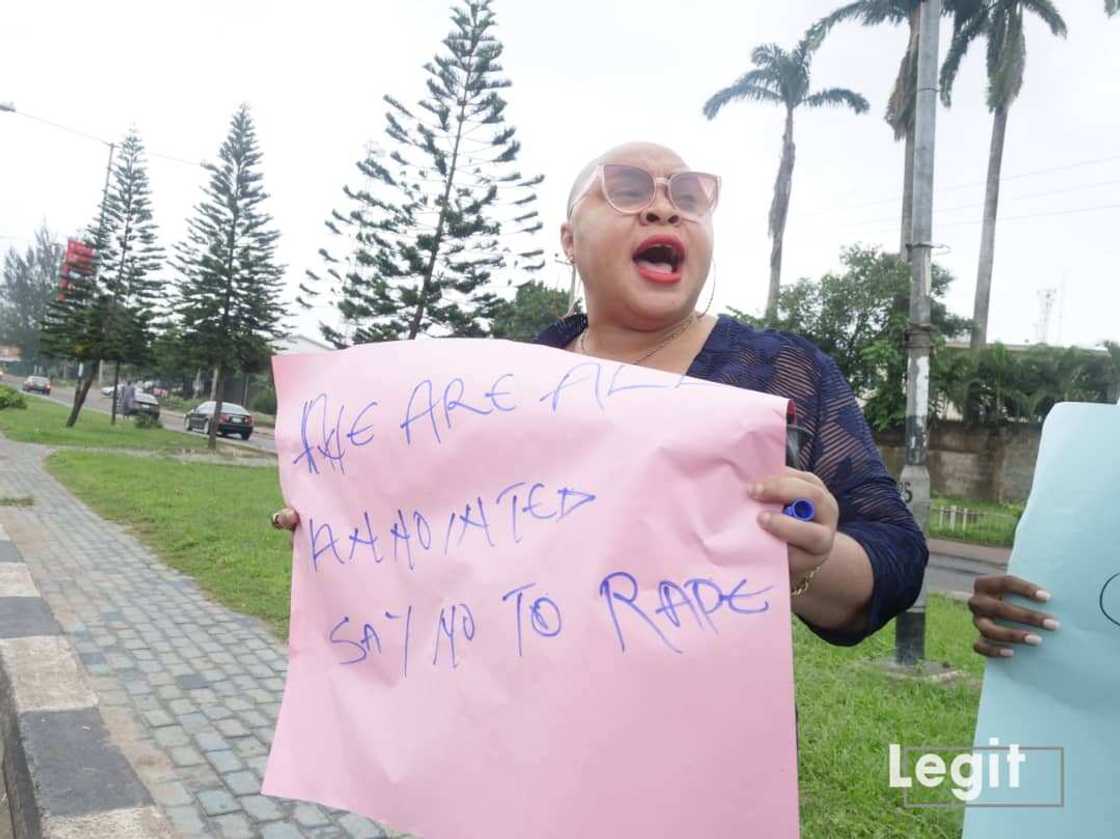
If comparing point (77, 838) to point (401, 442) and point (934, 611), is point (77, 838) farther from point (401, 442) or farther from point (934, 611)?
point (934, 611)

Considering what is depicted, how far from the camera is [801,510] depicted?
102 cm

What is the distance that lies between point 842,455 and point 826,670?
4086 mm

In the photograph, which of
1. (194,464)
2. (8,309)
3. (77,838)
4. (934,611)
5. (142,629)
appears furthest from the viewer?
(8,309)

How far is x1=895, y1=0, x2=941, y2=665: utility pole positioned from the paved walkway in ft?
13.0

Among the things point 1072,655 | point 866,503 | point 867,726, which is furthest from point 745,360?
point 867,726

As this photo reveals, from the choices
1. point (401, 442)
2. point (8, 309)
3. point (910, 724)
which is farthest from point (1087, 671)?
point (8, 309)

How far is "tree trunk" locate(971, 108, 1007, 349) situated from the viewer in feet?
77.7

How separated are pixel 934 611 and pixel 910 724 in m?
4.53

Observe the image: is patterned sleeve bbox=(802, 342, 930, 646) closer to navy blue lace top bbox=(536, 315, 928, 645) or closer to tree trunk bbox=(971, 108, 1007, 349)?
navy blue lace top bbox=(536, 315, 928, 645)

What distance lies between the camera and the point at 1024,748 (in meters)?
1.23

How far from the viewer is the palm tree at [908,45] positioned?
2308 centimetres

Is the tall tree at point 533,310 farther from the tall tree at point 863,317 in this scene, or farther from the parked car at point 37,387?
the parked car at point 37,387

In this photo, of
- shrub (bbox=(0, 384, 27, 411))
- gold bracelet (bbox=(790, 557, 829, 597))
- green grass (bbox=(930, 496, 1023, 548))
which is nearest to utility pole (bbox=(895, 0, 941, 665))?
gold bracelet (bbox=(790, 557, 829, 597))

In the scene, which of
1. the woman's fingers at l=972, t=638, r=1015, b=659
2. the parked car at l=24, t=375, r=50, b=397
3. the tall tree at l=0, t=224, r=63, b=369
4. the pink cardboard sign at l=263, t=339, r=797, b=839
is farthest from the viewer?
the tall tree at l=0, t=224, r=63, b=369
